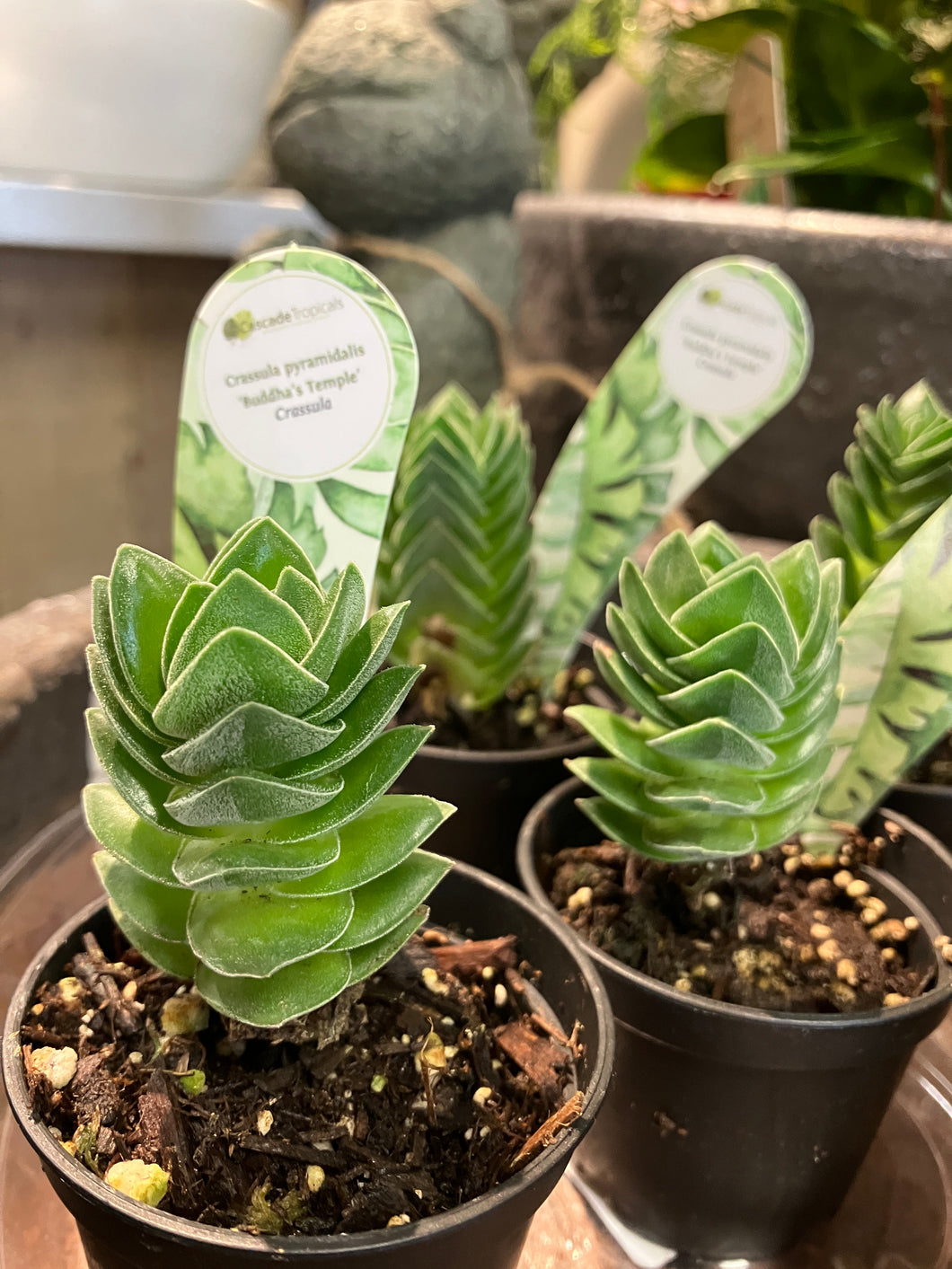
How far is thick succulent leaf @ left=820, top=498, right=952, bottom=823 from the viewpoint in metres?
0.49

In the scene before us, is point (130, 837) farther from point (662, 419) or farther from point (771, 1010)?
point (662, 419)

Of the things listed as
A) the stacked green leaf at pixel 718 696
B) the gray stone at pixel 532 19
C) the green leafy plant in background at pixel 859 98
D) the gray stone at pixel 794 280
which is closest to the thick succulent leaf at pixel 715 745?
the stacked green leaf at pixel 718 696

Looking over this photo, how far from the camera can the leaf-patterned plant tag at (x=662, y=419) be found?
0.61 metres

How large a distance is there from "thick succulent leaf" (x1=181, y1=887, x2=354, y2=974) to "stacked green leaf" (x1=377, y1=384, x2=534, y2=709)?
39 centimetres

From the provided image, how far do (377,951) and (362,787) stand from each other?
0.07 meters

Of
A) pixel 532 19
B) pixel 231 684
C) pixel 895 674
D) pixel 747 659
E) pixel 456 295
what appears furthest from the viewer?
pixel 532 19

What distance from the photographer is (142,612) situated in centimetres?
32

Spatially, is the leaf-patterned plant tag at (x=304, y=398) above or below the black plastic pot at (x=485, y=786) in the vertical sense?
above

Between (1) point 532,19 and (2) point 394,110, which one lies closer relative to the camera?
(2) point 394,110

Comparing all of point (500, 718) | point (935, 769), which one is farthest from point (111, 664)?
point (935, 769)

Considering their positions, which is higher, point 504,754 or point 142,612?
point 142,612

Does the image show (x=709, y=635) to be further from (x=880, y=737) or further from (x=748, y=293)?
(x=748, y=293)

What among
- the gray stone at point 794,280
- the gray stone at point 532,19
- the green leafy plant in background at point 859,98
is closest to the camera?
the gray stone at point 794,280

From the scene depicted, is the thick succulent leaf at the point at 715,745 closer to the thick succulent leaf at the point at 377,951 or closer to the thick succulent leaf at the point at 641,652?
the thick succulent leaf at the point at 641,652
